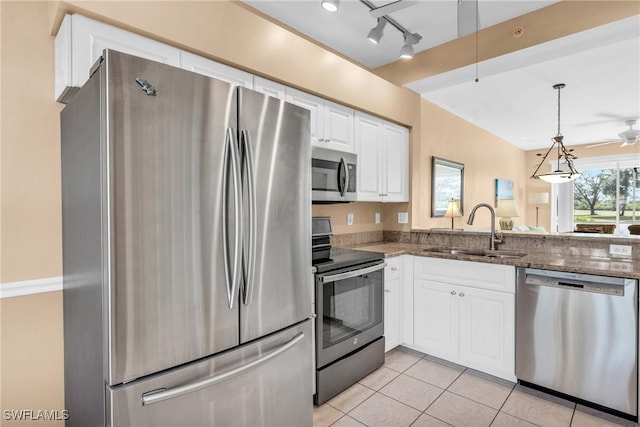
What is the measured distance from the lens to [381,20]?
2504mm

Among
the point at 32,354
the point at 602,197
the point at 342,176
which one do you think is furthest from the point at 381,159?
the point at 602,197

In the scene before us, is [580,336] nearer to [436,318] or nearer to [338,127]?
[436,318]

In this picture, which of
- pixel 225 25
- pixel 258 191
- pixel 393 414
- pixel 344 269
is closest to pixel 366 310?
pixel 344 269

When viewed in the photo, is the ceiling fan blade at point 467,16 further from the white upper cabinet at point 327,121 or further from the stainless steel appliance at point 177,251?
the stainless steel appliance at point 177,251

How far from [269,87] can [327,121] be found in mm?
586

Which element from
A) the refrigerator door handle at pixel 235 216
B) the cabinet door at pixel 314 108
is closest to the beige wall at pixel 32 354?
the refrigerator door handle at pixel 235 216

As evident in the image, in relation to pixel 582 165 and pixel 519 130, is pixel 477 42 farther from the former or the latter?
pixel 582 165

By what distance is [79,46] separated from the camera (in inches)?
59.3

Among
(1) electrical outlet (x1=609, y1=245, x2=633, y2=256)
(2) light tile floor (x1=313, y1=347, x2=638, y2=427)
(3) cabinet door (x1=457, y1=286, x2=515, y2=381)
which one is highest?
(1) electrical outlet (x1=609, y1=245, x2=633, y2=256)

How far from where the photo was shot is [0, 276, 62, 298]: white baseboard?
1.54 meters

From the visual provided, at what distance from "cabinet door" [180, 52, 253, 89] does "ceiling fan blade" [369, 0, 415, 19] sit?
975 mm

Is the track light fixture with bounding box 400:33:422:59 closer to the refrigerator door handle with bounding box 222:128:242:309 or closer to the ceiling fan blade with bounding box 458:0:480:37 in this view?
the ceiling fan blade with bounding box 458:0:480:37

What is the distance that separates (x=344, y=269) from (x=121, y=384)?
143 centimetres

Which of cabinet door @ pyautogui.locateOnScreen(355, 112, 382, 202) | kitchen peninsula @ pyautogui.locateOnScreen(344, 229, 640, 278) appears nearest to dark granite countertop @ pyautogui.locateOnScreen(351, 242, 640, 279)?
kitchen peninsula @ pyautogui.locateOnScreen(344, 229, 640, 278)
